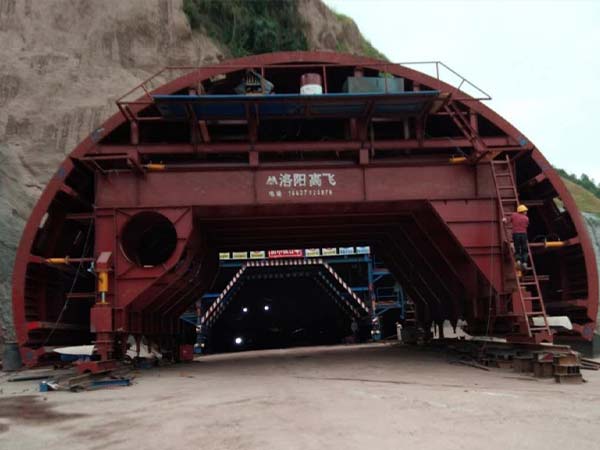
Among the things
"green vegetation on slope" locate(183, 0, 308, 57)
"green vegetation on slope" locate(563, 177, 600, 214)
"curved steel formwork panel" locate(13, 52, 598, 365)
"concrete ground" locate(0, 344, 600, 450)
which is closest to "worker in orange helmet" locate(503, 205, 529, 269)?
"curved steel formwork panel" locate(13, 52, 598, 365)

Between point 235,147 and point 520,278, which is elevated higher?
point 235,147

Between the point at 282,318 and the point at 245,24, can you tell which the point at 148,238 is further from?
the point at 245,24

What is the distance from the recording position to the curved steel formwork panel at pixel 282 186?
41.2 feet

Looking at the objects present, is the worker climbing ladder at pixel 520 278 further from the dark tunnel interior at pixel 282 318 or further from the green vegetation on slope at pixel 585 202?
the green vegetation on slope at pixel 585 202

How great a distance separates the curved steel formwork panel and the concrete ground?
2.66 meters

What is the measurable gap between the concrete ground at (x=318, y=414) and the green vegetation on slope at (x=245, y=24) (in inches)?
1120

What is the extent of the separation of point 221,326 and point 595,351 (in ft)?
71.8

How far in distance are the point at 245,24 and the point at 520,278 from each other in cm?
2883

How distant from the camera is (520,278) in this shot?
1246cm

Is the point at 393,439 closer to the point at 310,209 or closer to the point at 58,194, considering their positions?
the point at 310,209

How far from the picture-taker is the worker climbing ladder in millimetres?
11734

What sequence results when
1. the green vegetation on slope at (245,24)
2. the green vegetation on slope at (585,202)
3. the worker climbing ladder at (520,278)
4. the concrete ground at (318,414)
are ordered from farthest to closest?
the green vegetation on slope at (585,202)
the green vegetation on slope at (245,24)
the worker climbing ladder at (520,278)
the concrete ground at (318,414)

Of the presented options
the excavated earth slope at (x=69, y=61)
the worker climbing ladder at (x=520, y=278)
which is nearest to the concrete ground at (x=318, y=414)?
the worker climbing ladder at (x=520, y=278)

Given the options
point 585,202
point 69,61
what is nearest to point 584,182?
point 585,202
